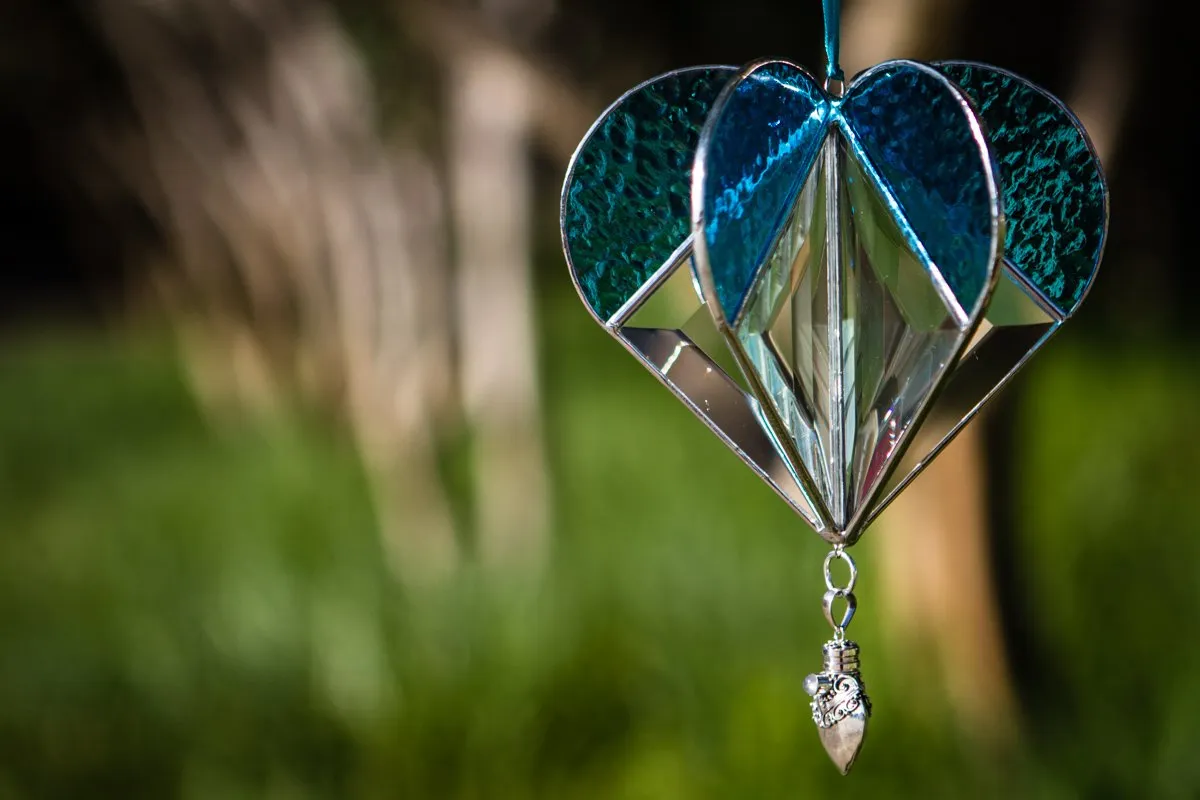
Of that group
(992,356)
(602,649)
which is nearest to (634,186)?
(992,356)

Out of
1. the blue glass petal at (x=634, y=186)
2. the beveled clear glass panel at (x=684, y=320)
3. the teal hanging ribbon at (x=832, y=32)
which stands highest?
the teal hanging ribbon at (x=832, y=32)

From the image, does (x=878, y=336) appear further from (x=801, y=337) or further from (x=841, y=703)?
(x=841, y=703)

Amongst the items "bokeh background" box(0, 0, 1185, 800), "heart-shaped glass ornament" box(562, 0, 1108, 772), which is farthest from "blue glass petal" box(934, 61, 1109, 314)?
"bokeh background" box(0, 0, 1185, 800)

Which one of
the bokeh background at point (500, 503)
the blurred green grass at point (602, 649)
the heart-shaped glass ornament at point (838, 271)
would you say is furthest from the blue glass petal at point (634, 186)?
the blurred green grass at point (602, 649)

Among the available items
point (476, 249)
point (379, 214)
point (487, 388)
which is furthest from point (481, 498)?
point (379, 214)

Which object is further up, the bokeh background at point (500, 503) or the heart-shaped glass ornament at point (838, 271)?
the heart-shaped glass ornament at point (838, 271)

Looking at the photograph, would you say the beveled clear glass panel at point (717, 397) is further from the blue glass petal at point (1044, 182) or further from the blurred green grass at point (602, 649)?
the blurred green grass at point (602, 649)
